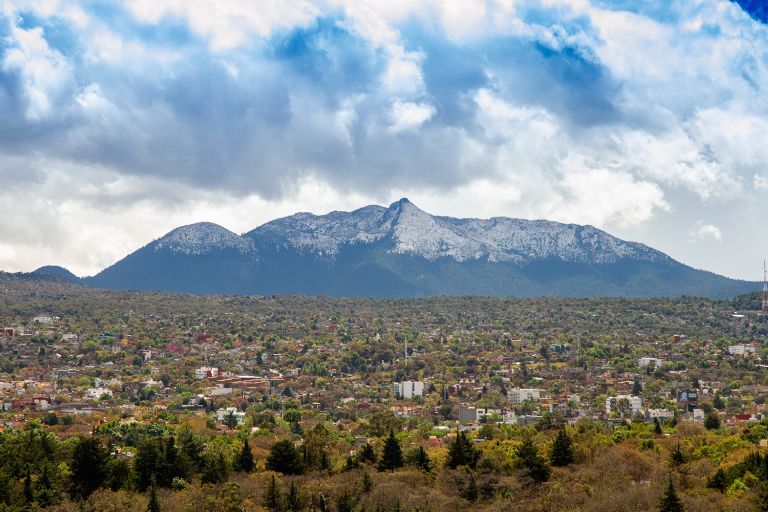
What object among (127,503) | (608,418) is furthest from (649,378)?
(127,503)

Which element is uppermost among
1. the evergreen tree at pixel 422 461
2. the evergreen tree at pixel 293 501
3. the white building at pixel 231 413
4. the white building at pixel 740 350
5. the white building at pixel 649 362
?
the white building at pixel 740 350

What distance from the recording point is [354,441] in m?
73.3

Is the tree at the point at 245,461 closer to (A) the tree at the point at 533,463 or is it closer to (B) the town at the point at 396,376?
(B) the town at the point at 396,376

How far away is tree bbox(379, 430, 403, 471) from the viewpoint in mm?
59438

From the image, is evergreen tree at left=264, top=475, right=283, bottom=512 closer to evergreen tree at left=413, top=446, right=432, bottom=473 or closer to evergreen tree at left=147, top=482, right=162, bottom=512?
evergreen tree at left=147, top=482, right=162, bottom=512

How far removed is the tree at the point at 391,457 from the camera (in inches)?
2340

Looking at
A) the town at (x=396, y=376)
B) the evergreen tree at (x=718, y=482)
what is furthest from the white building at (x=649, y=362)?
the evergreen tree at (x=718, y=482)

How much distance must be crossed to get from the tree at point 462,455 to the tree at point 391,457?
108 inches

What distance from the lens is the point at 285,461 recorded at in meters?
59.1

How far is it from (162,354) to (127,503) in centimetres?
9223

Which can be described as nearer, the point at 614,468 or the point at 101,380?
the point at 614,468

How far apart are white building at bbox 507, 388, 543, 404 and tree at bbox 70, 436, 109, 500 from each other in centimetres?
6042

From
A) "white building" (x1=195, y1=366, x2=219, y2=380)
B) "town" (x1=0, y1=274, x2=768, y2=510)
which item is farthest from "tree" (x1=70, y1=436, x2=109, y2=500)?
"white building" (x1=195, y1=366, x2=219, y2=380)

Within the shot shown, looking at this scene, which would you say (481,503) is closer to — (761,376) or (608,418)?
(608,418)
